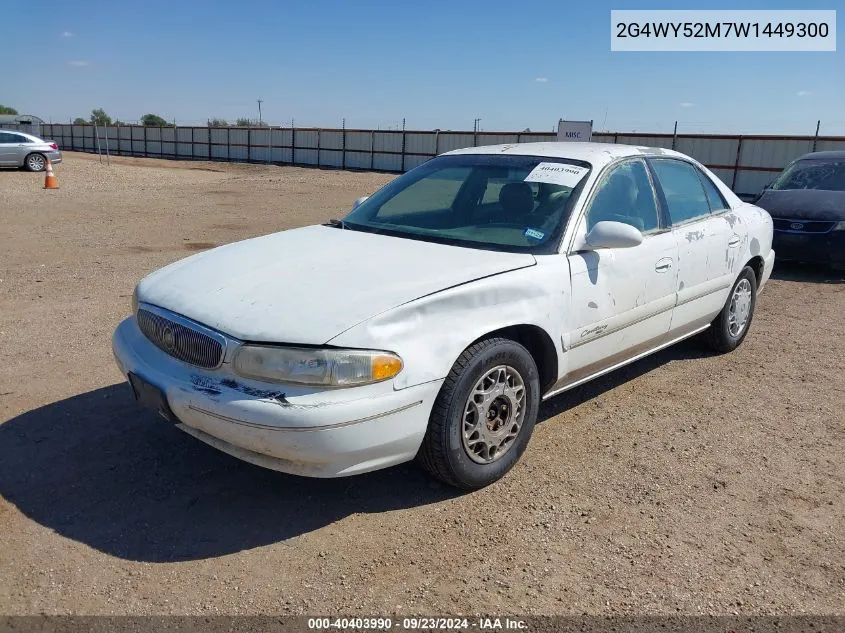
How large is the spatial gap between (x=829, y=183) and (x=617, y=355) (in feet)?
22.5

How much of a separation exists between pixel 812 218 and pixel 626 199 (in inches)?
221

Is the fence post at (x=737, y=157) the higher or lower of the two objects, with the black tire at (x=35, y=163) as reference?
higher

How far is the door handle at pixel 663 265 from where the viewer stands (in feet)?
14.3

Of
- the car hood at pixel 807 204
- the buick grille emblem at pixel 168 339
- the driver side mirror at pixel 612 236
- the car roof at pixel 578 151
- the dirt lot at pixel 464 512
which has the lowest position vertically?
the dirt lot at pixel 464 512

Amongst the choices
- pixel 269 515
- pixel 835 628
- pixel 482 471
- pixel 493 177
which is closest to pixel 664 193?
pixel 493 177

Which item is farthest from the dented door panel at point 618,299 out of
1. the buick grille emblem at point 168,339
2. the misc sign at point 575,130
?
the misc sign at point 575,130

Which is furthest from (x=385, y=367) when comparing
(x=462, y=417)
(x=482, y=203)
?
(x=482, y=203)

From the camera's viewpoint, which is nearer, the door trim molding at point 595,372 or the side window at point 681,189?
the door trim molding at point 595,372

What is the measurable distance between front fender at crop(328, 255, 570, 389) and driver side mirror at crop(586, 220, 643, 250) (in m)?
0.24

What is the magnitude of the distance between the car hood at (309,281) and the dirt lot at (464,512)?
89 cm

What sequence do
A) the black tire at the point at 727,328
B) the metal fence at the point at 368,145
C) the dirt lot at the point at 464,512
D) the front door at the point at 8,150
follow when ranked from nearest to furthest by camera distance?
1. the dirt lot at the point at 464,512
2. the black tire at the point at 727,328
3. the metal fence at the point at 368,145
4. the front door at the point at 8,150

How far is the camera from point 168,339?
3.29 meters

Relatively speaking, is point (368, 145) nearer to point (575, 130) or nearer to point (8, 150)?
point (8, 150)

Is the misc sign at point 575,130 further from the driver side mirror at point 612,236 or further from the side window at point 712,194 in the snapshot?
the driver side mirror at point 612,236
